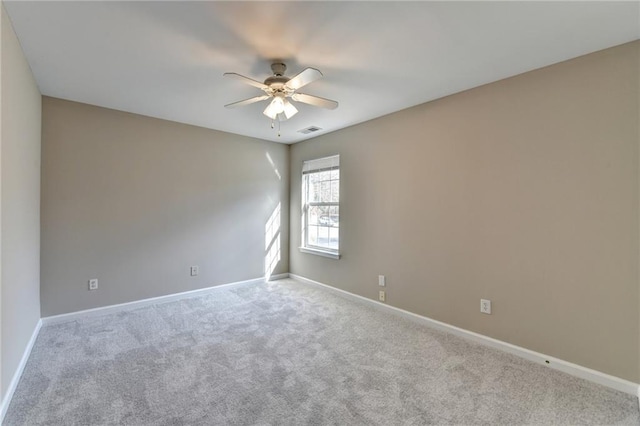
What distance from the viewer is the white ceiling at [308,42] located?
1707 millimetres

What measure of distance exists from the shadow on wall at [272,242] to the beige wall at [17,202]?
2.75m

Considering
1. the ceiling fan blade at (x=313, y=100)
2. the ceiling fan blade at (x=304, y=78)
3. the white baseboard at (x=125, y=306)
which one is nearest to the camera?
the ceiling fan blade at (x=304, y=78)

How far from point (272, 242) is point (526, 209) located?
11.8 ft

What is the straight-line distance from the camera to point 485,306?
2.68 meters

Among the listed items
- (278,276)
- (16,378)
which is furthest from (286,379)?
(278,276)

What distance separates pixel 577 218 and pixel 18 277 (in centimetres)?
418

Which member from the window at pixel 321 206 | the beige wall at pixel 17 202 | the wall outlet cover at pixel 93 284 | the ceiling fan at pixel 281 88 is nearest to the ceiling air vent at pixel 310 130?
the window at pixel 321 206

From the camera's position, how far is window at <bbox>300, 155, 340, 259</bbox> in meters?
4.28

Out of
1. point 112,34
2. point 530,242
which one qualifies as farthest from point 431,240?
point 112,34

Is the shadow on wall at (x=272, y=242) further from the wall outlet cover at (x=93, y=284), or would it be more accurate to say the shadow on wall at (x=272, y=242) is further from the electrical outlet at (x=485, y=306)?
the electrical outlet at (x=485, y=306)

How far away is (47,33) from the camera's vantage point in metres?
1.94

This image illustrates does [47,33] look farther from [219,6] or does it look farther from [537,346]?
[537,346]

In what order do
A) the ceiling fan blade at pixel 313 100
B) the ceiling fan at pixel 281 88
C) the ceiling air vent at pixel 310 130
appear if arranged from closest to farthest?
1. the ceiling fan at pixel 281 88
2. the ceiling fan blade at pixel 313 100
3. the ceiling air vent at pixel 310 130

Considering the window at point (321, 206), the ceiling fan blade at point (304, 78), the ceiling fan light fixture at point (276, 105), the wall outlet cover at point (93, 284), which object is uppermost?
the ceiling fan blade at point (304, 78)
